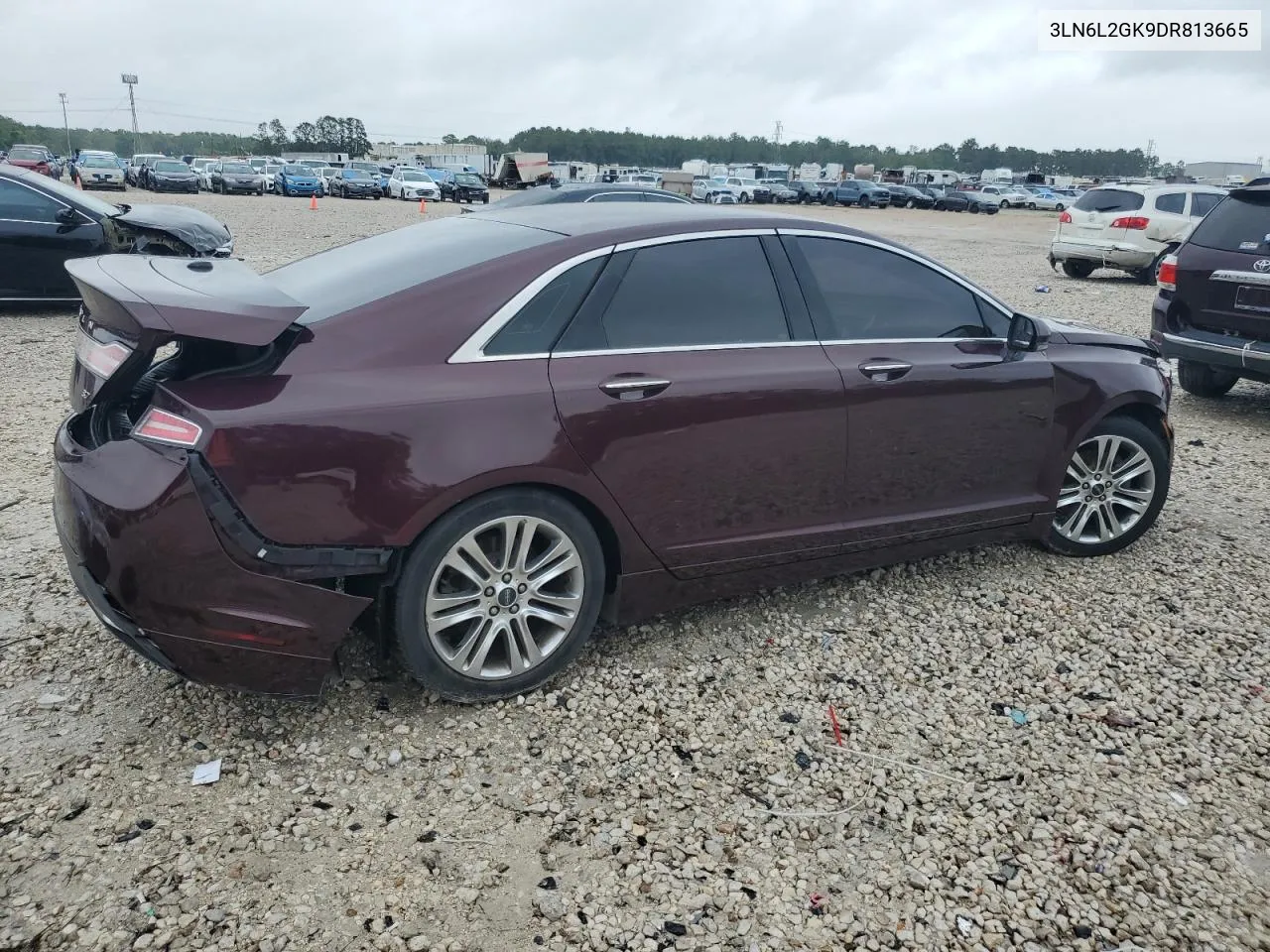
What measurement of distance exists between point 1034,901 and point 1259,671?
187 cm

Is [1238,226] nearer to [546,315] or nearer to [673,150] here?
[546,315]

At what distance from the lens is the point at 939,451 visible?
4148 mm

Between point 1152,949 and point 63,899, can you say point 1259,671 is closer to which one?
point 1152,949

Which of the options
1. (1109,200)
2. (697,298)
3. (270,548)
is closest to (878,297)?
(697,298)

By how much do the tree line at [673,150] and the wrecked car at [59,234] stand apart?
404 ft

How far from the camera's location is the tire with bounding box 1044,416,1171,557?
4.71 meters

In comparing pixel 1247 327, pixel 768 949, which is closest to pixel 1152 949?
pixel 768 949

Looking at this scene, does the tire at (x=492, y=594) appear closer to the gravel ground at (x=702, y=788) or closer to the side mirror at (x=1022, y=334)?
the gravel ground at (x=702, y=788)

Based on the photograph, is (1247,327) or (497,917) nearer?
(497,917)

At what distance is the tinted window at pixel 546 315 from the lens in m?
3.25

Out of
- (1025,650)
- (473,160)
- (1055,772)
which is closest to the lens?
(1055,772)

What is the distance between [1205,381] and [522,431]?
7.56m

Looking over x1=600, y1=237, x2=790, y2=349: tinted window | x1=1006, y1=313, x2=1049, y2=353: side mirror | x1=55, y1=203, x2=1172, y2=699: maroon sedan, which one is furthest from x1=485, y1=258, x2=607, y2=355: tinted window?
x1=1006, y1=313, x2=1049, y2=353: side mirror

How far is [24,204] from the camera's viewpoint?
31.7 feet
